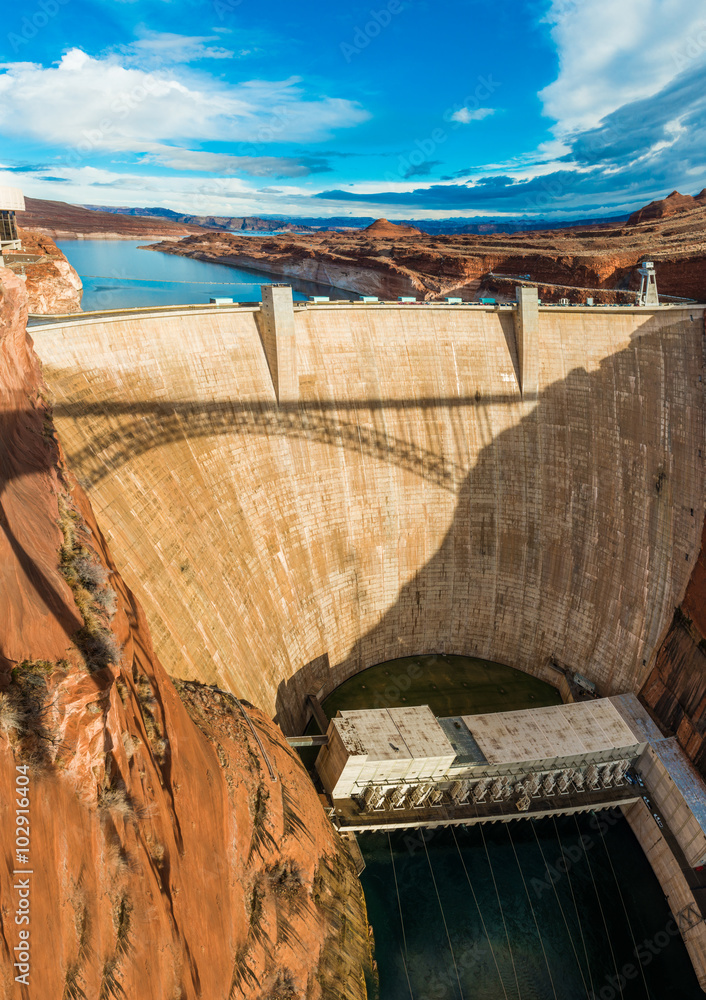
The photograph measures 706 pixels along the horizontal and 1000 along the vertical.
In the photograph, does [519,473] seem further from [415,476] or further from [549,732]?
[549,732]

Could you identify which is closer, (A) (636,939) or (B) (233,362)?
(A) (636,939)

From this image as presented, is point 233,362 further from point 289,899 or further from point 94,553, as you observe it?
point 289,899

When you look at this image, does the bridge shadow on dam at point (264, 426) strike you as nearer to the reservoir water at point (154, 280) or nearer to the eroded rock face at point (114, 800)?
the eroded rock face at point (114, 800)

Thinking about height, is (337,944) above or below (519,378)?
below

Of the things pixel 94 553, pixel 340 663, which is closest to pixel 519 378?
pixel 340 663

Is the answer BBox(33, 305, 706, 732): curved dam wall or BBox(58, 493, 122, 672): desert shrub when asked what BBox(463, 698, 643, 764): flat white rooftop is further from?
BBox(58, 493, 122, 672): desert shrub

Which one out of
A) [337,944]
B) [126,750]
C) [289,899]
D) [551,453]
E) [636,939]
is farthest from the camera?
[551,453]

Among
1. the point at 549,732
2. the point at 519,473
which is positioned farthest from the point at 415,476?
the point at 549,732
